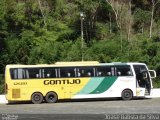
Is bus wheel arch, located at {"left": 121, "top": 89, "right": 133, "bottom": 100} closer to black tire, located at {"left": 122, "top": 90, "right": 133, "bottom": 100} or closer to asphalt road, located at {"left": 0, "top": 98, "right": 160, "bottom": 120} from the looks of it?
black tire, located at {"left": 122, "top": 90, "right": 133, "bottom": 100}

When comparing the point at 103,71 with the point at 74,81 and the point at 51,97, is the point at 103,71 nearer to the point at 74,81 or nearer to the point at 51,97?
the point at 74,81

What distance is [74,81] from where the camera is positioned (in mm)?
33094

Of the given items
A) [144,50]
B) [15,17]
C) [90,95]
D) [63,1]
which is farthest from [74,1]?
[90,95]

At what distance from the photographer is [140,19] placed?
57500 mm

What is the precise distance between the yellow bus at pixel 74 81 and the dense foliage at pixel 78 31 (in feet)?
43.3

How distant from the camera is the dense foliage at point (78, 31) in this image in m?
48.2

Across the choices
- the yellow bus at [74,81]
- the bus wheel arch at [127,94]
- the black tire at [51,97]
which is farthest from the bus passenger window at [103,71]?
the black tire at [51,97]

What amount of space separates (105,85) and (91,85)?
972 mm

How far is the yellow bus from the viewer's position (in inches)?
1280

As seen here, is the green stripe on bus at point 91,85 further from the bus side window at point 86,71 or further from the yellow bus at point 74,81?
the bus side window at point 86,71

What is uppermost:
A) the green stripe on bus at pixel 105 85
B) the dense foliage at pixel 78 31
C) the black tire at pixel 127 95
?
the dense foliage at pixel 78 31

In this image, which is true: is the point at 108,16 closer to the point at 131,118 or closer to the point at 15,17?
the point at 15,17

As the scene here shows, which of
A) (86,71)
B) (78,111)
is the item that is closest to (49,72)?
(86,71)

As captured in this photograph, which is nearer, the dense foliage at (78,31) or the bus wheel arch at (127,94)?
the bus wheel arch at (127,94)
